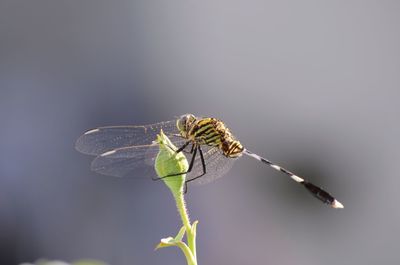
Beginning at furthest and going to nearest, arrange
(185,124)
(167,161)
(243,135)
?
(243,135) → (185,124) → (167,161)

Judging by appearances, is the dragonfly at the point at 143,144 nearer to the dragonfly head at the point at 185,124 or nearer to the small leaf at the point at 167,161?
the dragonfly head at the point at 185,124

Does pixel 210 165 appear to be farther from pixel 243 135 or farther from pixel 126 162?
pixel 243 135

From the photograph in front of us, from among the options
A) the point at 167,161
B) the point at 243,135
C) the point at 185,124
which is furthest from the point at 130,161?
the point at 243,135

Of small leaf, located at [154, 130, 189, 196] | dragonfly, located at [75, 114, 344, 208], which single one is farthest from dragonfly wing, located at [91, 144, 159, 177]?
small leaf, located at [154, 130, 189, 196]

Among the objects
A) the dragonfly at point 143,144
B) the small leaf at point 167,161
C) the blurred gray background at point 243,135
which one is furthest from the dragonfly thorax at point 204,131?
the blurred gray background at point 243,135

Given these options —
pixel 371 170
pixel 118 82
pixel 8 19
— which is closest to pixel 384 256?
pixel 371 170

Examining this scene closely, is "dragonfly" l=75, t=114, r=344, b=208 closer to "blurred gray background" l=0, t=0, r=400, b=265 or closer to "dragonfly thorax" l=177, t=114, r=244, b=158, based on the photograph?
"dragonfly thorax" l=177, t=114, r=244, b=158
